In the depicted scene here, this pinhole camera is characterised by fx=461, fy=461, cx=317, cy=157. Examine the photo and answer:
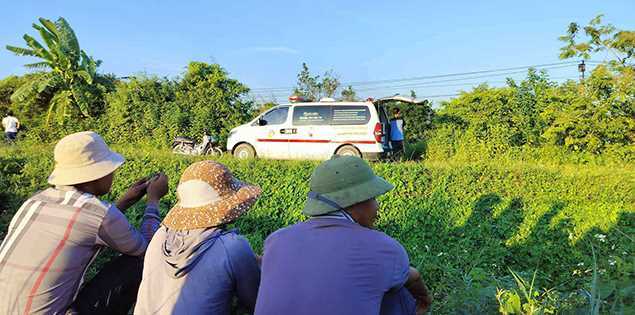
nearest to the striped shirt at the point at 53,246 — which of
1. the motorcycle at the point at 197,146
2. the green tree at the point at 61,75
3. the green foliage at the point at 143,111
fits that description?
the motorcycle at the point at 197,146

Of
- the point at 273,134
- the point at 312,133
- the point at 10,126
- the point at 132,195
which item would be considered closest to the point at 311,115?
the point at 312,133

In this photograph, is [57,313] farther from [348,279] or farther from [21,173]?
[21,173]

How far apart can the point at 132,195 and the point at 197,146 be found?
12.0 m

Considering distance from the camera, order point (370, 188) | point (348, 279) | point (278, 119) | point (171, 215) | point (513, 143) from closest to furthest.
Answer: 1. point (348, 279)
2. point (370, 188)
3. point (171, 215)
4. point (278, 119)
5. point (513, 143)

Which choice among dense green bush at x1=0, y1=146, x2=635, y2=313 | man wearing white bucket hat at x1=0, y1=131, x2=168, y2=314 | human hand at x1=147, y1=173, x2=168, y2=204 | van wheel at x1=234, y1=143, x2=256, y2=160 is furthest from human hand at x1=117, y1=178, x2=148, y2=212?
van wheel at x1=234, y1=143, x2=256, y2=160

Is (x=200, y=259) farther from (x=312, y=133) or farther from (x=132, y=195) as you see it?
(x=312, y=133)

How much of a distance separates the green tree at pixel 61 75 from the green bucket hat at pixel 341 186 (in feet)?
57.1

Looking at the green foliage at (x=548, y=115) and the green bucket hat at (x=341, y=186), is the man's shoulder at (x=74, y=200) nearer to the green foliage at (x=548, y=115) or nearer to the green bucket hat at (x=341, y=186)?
the green bucket hat at (x=341, y=186)

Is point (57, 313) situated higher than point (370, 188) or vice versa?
point (370, 188)

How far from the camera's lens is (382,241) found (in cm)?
182

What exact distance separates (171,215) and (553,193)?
7.80m

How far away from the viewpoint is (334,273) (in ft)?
5.71

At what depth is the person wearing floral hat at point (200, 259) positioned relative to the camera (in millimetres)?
2066

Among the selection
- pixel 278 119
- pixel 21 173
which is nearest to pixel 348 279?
pixel 21 173
